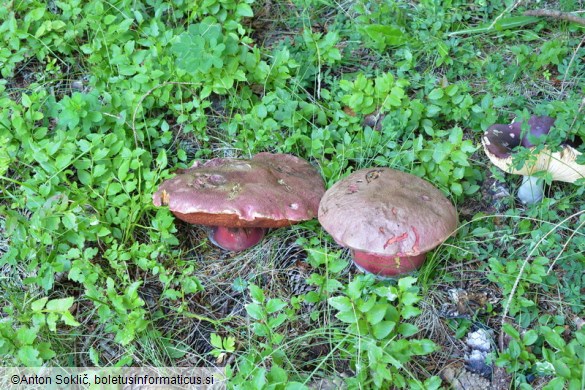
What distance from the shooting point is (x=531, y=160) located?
2797mm

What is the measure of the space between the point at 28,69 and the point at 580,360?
397cm

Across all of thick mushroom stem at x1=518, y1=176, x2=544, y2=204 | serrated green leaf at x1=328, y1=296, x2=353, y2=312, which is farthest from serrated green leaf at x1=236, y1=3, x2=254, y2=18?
serrated green leaf at x1=328, y1=296, x2=353, y2=312

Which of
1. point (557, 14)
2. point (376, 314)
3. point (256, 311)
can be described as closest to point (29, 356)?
point (256, 311)

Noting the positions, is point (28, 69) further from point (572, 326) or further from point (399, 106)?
point (572, 326)

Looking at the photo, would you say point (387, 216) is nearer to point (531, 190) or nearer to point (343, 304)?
point (343, 304)

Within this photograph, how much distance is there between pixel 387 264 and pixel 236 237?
891 millimetres

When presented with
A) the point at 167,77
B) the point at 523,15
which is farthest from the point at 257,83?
the point at 523,15

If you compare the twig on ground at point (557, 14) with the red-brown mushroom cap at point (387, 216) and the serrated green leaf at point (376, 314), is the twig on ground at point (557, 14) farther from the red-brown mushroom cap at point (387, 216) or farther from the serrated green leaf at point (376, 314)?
the serrated green leaf at point (376, 314)

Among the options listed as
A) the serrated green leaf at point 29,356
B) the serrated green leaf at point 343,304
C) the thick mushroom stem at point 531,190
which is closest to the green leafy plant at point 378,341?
the serrated green leaf at point 343,304

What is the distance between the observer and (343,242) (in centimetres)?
253

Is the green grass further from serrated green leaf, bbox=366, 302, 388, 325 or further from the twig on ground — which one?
the twig on ground

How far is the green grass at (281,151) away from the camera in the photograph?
254cm

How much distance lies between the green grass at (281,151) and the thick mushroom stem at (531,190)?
0.10 m

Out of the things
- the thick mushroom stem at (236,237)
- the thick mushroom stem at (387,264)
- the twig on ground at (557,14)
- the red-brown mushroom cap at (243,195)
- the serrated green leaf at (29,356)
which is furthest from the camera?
the twig on ground at (557,14)
